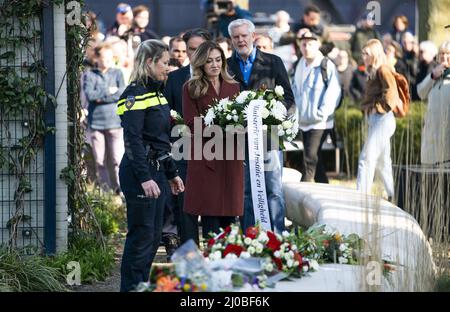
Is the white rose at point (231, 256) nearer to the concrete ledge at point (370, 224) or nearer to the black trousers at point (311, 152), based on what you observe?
the concrete ledge at point (370, 224)

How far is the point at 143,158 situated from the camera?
7.58 meters

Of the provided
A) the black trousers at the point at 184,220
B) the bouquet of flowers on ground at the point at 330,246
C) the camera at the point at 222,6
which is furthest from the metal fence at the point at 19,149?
the camera at the point at 222,6

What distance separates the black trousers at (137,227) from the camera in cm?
766

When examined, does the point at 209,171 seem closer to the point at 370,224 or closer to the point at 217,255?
the point at 370,224

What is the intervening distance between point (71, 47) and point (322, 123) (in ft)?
14.8

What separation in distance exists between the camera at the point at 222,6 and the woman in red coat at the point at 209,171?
8.71 m

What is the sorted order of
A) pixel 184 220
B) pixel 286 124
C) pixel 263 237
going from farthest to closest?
pixel 184 220, pixel 286 124, pixel 263 237

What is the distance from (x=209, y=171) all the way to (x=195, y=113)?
1.60 feet

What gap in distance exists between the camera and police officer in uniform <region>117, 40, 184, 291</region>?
7.61m

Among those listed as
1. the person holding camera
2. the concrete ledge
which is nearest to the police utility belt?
the concrete ledge

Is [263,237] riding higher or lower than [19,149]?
lower

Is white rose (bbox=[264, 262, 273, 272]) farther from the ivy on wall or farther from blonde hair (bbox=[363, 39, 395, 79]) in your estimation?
blonde hair (bbox=[363, 39, 395, 79])

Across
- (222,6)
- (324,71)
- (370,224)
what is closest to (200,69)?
(370,224)
